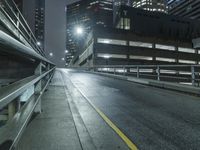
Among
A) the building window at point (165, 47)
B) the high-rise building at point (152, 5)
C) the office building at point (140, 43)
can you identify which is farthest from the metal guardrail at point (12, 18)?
the high-rise building at point (152, 5)

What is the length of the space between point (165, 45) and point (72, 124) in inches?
2616

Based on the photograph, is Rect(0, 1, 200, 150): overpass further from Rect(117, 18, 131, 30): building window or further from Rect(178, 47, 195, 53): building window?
Rect(178, 47, 195, 53): building window

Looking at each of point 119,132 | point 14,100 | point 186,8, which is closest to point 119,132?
point 119,132

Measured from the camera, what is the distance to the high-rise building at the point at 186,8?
145m

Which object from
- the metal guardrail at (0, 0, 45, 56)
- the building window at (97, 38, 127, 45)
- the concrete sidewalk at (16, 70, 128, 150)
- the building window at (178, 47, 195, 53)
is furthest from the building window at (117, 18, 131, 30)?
the concrete sidewalk at (16, 70, 128, 150)

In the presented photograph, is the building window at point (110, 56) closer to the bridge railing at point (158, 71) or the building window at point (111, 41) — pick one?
the building window at point (111, 41)

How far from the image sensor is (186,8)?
519 ft

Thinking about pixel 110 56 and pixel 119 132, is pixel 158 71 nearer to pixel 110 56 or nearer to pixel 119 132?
pixel 119 132

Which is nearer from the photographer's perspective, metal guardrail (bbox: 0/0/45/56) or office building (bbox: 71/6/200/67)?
metal guardrail (bbox: 0/0/45/56)

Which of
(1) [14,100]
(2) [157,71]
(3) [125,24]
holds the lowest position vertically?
(1) [14,100]

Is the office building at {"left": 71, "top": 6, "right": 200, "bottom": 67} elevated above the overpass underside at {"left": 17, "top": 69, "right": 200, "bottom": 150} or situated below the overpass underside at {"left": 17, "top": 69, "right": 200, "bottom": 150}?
above

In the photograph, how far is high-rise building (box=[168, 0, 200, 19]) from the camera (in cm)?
14488

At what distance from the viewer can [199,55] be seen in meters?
70.6

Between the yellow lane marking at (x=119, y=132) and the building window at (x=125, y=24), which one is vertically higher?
the building window at (x=125, y=24)
